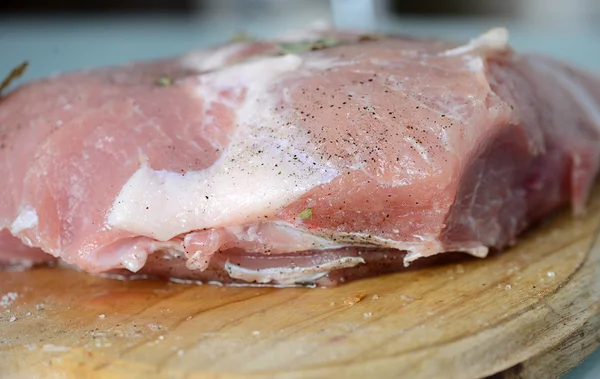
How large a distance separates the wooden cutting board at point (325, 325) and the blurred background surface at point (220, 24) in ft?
7.16

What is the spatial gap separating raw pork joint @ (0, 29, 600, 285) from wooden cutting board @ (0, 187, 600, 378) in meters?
0.09

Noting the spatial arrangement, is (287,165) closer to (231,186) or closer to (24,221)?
(231,186)

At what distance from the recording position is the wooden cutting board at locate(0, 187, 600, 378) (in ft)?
4.68

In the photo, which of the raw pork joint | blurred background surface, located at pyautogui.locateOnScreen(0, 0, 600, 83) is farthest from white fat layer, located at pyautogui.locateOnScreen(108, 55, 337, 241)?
blurred background surface, located at pyautogui.locateOnScreen(0, 0, 600, 83)

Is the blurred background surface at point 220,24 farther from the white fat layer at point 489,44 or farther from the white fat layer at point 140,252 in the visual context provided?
the white fat layer at point 140,252

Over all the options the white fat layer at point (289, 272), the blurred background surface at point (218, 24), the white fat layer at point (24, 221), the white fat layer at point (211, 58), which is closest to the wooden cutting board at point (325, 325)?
the white fat layer at point (289, 272)

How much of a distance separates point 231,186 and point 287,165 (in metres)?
0.15

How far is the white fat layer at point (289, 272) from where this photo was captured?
1.80m

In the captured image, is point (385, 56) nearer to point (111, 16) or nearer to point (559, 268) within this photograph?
point (559, 268)

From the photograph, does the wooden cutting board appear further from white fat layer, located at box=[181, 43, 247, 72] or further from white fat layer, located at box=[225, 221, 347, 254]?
white fat layer, located at box=[181, 43, 247, 72]

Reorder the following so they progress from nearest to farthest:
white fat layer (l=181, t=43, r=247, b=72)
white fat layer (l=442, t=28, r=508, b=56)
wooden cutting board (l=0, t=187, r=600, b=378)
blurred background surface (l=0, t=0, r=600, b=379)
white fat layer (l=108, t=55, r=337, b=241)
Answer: wooden cutting board (l=0, t=187, r=600, b=378), white fat layer (l=108, t=55, r=337, b=241), white fat layer (l=442, t=28, r=508, b=56), white fat layer (l=181, t=43, r=247, b=72), blurred background surface (l=0, t=0, r=600, b=379)

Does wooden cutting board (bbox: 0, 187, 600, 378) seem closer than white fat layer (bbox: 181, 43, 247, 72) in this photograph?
Yes

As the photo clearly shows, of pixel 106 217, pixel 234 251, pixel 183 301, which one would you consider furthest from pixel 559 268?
pixel 106 217

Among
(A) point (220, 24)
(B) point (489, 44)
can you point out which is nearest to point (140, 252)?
(B) point (489, 44)
